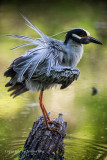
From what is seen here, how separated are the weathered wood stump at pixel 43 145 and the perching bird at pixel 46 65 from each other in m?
0.14

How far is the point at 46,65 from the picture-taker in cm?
487

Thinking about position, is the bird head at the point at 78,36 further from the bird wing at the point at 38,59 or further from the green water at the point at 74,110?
the green water at the point at 74,110

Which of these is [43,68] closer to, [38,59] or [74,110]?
[38,59]

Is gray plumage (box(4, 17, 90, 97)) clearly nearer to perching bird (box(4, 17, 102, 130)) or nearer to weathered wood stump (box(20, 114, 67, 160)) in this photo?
perching bird (box(4, 17, 102, 130))

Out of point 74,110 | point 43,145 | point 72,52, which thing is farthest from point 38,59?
point 74,110

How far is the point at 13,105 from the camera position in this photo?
709 centimetres

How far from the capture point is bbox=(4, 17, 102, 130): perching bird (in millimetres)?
4746

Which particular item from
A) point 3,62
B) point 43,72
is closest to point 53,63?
point 43,72

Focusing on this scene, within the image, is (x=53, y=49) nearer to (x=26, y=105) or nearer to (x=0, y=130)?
(x=0, y=130)

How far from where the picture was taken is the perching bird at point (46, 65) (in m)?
4.75

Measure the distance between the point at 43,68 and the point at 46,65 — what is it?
0.23 ft

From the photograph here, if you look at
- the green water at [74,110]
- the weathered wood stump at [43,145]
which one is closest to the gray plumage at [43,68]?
the weathered wood stump at [43,145]

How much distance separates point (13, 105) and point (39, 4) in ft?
39.4

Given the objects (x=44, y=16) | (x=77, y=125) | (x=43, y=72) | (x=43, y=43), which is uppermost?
(x=44, y=16)
